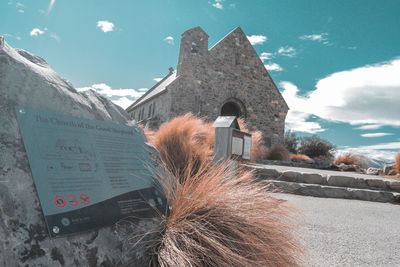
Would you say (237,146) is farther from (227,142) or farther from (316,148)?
(316,148)

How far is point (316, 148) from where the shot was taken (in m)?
17.3

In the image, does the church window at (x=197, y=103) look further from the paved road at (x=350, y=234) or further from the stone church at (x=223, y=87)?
the paved road at (x=350, y=234)

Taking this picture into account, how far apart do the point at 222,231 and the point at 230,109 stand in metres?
15.6

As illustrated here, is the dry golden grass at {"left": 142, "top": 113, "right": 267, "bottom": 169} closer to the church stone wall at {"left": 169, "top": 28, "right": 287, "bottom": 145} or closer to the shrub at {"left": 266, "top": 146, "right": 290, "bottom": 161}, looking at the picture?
the shrub at {"left": 266, "top": 146, "right": 290, "bottom": 161}

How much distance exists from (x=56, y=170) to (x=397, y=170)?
9.69 m

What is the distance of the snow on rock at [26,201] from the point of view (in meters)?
1.30

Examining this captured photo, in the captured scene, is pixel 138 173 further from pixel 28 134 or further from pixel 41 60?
pixel 41 60

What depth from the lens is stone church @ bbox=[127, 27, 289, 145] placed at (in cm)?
1416

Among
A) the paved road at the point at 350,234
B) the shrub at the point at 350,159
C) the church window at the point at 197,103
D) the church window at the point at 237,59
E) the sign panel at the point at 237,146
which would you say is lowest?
the paved road at the point at 350,234

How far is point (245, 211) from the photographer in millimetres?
1851

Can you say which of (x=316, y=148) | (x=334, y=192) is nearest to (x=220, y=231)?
(x=334, y=192)

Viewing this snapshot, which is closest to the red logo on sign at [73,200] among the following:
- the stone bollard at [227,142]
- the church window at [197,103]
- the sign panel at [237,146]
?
the stone bollard at [227,142]

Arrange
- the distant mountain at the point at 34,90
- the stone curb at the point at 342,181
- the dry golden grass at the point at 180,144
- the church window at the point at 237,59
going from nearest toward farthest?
the distant mountain at the point at 34,90 → the dry golden grass at the point at 180,144 → the stone curb at the point at 342,181 → the church window at the point at 237,59

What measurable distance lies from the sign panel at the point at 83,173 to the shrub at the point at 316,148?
16.5 metres
